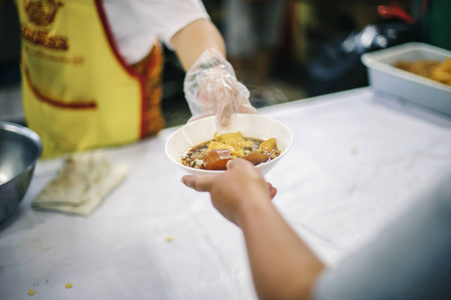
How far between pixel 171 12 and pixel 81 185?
0.76m

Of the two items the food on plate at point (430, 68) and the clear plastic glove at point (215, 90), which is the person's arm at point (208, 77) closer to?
the clear plastic glove at point (215, 90)

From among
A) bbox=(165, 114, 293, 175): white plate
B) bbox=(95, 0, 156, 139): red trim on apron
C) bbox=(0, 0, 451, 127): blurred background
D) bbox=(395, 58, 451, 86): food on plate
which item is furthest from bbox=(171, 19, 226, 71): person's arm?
bbox=(0, 0, 451, 127): blurred background

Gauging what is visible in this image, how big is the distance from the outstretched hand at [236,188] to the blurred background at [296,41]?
6.24 feet

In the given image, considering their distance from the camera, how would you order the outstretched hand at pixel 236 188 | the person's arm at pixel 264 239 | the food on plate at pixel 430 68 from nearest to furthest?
the person's arm at pixel 264 239
the outstretched hand at pixel 236 188
the food on plate at pixel 430 68

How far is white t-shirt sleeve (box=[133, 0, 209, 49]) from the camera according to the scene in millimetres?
1379

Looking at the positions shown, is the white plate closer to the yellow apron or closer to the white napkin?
the white napkin

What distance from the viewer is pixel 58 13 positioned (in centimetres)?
140

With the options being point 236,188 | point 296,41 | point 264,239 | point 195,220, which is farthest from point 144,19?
point 296,41

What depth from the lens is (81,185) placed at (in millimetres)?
1282

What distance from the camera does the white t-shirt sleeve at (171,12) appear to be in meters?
1.38

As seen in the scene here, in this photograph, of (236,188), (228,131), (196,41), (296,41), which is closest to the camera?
(236,188)

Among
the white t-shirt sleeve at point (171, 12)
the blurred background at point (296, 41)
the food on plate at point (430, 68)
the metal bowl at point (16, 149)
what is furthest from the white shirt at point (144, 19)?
the blurred background at point (296, 41)

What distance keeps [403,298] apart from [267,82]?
14.5ft

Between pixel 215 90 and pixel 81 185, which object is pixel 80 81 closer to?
pixel 81 185
